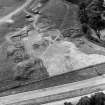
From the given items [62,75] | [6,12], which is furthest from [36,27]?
[62,75]

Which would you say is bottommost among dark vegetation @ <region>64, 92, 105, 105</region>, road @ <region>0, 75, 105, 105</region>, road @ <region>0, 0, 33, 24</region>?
road @ <region>0, 75, 105, 105</region>

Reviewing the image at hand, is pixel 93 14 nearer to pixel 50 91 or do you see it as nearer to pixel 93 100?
pixel 50 91

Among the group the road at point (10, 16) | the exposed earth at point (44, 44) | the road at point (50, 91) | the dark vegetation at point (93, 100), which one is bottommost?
the road at point (50, 91)

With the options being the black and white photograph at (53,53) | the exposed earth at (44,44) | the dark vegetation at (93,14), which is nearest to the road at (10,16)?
the black and white photograph at (53,53)

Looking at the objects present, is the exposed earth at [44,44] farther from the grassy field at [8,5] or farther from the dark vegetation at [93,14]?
the dark vegetation at [93,14]

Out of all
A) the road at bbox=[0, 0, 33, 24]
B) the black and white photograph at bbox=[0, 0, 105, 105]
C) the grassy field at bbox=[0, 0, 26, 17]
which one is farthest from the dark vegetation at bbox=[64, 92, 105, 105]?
the grassy field at bbox=[0, 0, 26, 17]

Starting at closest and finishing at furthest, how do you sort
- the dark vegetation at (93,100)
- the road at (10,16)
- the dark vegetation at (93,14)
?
the dark vegetation at (93,100) < the dark vegetation at (93,14) < the road at (10,16)

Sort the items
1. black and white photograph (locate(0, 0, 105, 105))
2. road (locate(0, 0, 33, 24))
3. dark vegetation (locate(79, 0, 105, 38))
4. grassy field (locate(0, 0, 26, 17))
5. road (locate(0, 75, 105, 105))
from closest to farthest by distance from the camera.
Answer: road (locate(0, 75, 105, 105)) → black and white photograph (locate(0, 0, 105, 105)) → dark vegetation (locate(79, 0, 105, 38)) → road (locate(0, 0, 33, 24)) → grassy field (locate(0, 0, 26, 17))

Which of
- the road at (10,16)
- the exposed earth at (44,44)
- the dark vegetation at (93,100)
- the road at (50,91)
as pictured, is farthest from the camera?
the road at (10,16)

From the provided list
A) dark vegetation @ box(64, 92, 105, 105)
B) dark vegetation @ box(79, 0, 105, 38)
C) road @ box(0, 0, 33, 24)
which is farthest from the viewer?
road @ box(0, 0, 33, 24)

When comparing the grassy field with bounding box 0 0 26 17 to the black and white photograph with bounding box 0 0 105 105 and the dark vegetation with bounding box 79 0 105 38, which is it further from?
the dark vegetation with bounding box 79 0 105 38
